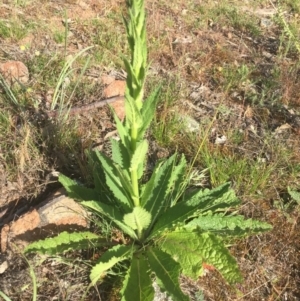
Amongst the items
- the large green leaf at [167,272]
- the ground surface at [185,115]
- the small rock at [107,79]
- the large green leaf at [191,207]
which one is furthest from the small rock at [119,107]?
the large green leaf at [167,272]

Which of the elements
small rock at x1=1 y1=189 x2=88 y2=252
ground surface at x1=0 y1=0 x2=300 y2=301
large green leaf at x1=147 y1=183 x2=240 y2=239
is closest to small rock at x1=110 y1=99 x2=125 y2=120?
ground surface at x1=0 y1=0 x2=300 y2=301

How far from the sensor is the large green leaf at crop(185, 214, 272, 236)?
2.06 meters

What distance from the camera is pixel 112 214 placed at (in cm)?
199

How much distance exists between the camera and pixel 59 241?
200cm

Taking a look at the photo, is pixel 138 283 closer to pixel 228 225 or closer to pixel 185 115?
pixel 228 225

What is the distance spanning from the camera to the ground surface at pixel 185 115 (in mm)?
2215

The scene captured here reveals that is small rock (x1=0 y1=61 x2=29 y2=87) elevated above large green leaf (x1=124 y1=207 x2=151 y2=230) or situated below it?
above

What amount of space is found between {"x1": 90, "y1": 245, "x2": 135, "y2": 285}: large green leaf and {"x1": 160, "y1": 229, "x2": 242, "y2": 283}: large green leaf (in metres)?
0.21

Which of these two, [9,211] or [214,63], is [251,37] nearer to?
[214,63]

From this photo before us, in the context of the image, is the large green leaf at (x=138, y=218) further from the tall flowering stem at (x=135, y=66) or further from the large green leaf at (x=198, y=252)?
the tall flowering stem at (x=135, y=66)

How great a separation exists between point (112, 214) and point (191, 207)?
0.43 m

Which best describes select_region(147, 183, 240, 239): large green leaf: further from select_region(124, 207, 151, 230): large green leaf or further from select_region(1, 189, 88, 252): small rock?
select_region(1, 189, 88, 252): small rock

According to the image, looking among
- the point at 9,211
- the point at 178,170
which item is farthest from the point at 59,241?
the point at 178,170

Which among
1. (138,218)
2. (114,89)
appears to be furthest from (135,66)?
(114,89)
